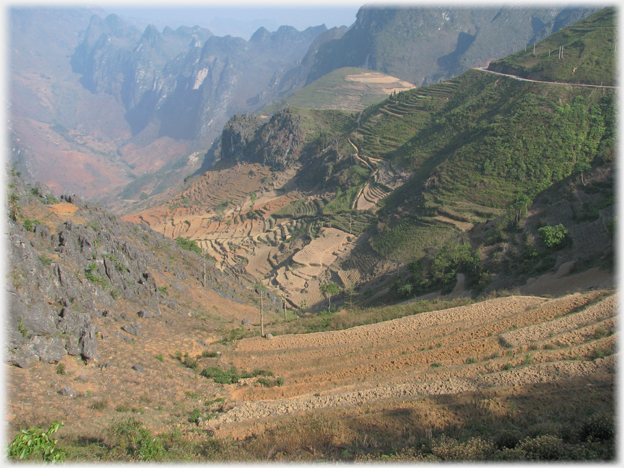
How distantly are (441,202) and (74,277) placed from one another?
3495 centimetres

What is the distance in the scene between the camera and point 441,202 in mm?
45344

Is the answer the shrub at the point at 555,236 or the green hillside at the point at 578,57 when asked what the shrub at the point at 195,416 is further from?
the green hillside at the point at 578,57

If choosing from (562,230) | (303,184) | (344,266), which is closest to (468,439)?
(562,230)

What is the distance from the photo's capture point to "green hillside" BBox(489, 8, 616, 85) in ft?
167

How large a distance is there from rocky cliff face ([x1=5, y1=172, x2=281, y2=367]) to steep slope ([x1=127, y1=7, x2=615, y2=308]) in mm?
17598

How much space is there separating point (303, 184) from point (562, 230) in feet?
184

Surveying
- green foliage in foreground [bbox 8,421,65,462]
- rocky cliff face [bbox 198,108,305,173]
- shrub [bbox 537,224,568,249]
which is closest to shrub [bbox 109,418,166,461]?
green foliage in foreground [bbox 8,421,65,462]

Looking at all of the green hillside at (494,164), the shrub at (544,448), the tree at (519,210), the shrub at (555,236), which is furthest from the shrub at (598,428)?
the tree at (519,210)

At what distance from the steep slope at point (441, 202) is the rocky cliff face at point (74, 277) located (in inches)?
693

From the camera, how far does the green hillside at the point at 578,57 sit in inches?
2000

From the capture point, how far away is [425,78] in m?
196

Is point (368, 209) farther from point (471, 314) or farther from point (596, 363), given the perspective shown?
point (596, 363)

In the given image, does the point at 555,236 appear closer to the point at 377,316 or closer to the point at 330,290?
the point at 377,316

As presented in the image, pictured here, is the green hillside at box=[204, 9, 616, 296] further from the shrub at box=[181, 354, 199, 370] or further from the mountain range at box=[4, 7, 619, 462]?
the shrub at box=[181, 354, 199, 370]
